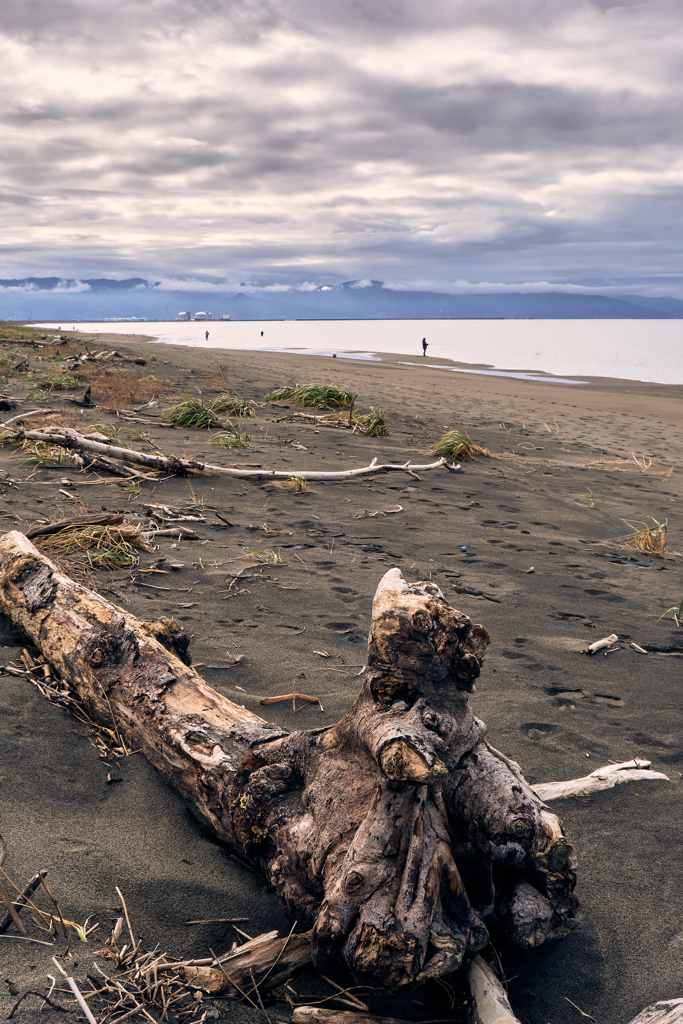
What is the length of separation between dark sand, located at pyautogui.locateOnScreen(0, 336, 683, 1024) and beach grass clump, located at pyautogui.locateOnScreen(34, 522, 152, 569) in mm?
168

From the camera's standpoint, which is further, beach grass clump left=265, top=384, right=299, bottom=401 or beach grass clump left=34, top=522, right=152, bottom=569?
beach grass clump left=265, top=384, right=299, bottom=401

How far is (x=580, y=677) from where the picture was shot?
3.65 meters

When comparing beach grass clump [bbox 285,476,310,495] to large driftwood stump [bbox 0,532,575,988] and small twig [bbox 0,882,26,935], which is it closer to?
large driftwood stump [bbox 0,532,575,988]

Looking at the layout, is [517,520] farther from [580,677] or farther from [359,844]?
[359,844]

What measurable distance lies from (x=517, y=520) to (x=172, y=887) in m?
5.22

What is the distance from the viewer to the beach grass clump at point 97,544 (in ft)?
14.9

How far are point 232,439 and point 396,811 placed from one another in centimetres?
740

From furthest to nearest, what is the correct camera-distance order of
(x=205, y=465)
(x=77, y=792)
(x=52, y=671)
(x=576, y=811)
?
(x=205, y=465) < (x=52, y=671) < (x=576, y=811) < (x=77, y=792)

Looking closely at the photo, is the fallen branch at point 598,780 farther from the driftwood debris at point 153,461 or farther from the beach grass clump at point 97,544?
the driftwood debris at point 153,461

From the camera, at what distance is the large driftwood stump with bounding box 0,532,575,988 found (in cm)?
174

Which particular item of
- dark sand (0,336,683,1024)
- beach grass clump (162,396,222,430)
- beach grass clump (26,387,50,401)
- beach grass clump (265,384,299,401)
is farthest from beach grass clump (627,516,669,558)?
beach grass clump (26,387,50,401)

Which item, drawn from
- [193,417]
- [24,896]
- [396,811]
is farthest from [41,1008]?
[193,417]

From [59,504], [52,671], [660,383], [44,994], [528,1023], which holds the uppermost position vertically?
[660,383]

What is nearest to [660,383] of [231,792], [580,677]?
[580,677]
